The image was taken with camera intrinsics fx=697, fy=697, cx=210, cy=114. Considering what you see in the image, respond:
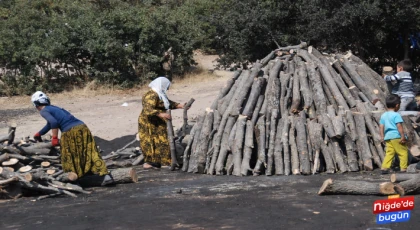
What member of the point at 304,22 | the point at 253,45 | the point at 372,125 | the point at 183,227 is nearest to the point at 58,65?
the point at 253,45

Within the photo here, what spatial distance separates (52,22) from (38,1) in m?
9.59

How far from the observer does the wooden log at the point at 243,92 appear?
10.9 metres

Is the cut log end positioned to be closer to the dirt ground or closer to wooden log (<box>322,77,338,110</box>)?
the dirt ground

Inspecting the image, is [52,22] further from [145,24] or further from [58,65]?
[145,24]

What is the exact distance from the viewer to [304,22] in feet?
64.3

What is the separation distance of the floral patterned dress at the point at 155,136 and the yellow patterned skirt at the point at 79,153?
5.14 feet

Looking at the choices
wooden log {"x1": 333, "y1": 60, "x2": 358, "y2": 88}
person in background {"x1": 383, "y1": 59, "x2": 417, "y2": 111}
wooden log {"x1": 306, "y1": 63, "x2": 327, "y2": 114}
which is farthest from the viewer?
wooden log {"x1": 333, "y1": 60, "x2": 358, "y2": 88}

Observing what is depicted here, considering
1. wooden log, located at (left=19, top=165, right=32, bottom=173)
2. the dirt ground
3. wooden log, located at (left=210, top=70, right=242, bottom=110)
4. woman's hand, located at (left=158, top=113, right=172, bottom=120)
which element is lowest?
Result: the dirt ground

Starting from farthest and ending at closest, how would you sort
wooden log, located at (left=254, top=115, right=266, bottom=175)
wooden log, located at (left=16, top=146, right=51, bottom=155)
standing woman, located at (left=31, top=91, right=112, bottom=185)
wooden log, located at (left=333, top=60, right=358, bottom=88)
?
wooden log, located at (left=333, top=60, right=358, bottom=88)
wooden log, located at (left=16, top=146, right=51, bottom=155)
wooden log, located at (left=254, top=115, right=266, bottom=175)
standing woman, located at (left=31, top=91, right=112, bottom=185)

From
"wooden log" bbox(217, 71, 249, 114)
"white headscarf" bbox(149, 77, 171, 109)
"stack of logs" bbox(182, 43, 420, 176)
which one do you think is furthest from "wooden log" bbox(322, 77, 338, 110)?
"white headscarf" bbox(149, 77, 171, 109)

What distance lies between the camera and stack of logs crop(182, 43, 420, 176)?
10086mm

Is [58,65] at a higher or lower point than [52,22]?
lower

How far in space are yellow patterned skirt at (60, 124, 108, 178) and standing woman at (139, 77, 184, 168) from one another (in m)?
1.52

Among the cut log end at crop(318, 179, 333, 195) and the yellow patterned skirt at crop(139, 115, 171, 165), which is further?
the yellow patterned skirt at crop(139, 115, 171, 165)
